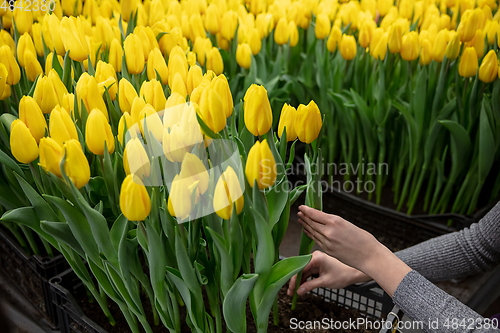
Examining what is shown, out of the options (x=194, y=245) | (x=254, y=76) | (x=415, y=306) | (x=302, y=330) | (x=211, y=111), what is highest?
(x=211, y=111)

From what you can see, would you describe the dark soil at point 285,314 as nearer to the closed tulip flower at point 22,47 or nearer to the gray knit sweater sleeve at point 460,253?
the gray knit sweater sleeve at point 460,253

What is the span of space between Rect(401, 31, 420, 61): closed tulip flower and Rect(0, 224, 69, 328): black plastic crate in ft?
3.69

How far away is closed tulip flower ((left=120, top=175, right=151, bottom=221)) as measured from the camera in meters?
0.49

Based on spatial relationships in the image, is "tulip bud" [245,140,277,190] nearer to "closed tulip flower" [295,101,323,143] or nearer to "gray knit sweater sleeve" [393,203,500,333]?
"closed tulip flower" [295,101,323,143]

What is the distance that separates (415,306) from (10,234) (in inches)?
40.3

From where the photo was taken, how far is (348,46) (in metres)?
1.31

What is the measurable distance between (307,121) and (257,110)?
0.28ft

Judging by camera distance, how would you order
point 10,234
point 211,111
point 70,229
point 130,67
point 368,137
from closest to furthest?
Answer: 1. point 211,111
2. point 70,229
3. point 130,67
4. point 10,234
5. point 368,137

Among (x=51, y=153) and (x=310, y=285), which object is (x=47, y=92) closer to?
(x=51, y=153)

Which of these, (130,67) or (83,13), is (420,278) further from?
(83,13)

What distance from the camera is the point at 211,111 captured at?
543 mm

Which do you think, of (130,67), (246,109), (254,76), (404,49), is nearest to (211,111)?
(246,109)

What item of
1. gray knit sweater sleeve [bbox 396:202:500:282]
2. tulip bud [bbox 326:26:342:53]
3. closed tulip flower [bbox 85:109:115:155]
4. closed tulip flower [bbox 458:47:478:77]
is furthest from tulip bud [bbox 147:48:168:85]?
closed tulip flower [bbox 458:47:478:77]

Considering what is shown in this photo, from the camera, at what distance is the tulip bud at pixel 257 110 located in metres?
0.56
